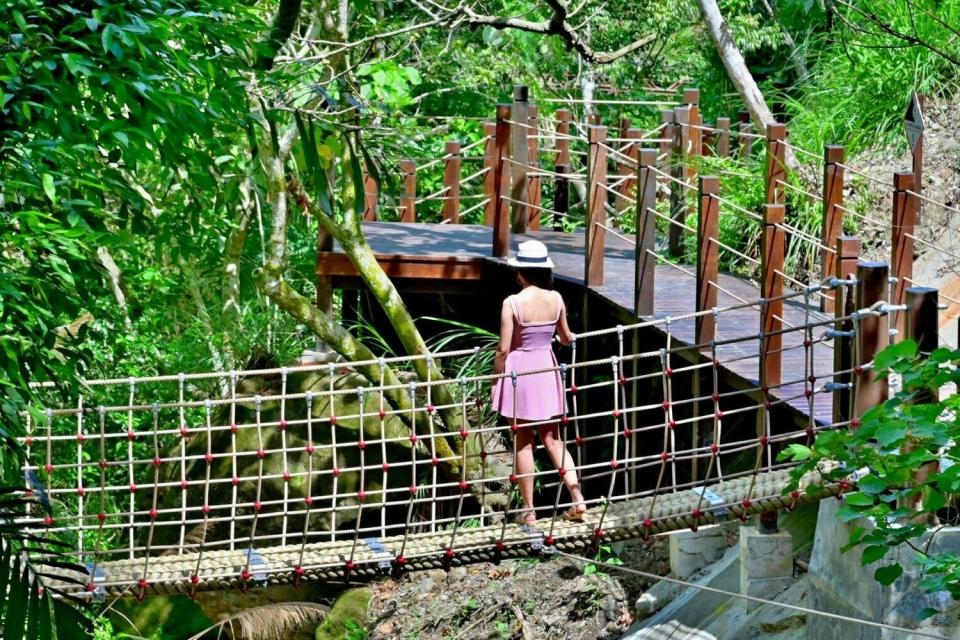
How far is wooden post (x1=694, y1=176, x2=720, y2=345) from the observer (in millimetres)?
6395

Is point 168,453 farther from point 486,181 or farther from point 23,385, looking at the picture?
point 23,385

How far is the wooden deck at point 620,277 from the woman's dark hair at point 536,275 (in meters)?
0.80

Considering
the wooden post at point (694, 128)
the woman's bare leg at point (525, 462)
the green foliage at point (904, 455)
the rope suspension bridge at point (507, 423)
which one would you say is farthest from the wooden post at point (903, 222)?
the wooden post at point (694, 128)

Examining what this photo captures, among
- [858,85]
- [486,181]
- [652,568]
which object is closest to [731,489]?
[652,568]

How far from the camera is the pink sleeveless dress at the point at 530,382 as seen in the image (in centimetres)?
578

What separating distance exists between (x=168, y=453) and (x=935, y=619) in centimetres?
559

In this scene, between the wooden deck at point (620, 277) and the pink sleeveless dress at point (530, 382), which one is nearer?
the pink sleeveless dress at point (530, 382)

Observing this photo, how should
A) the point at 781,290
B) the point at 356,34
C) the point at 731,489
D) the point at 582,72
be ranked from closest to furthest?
the point at 731,489 → the point at 781,290 → the point at 356,34 → the point at 582,72

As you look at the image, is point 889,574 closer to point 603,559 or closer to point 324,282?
point 603,559

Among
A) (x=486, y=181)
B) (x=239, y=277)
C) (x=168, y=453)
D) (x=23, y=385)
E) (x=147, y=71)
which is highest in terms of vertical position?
(x=147, y=71)

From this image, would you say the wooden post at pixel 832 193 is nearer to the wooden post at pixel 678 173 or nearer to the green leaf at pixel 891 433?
the wooden post at pixel 678 173

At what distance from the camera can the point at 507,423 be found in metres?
8.39

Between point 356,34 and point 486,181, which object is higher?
point 356,34

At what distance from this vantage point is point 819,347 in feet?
21.3
